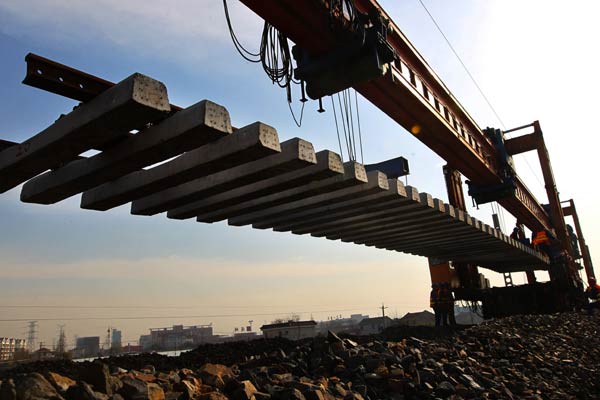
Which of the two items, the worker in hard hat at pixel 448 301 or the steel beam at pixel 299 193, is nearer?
the steel beam at pixel 299 193

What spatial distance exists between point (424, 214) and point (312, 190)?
3.26 metres

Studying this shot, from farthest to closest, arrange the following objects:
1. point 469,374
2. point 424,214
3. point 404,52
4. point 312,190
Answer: point 404,52
point 424,214
point 312,190
point 469,374

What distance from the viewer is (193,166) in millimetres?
4973

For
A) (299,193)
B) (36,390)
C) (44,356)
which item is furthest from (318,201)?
(44,356)

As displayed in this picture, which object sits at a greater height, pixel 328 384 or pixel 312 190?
pixel 312 190

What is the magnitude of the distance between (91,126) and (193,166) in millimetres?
1181

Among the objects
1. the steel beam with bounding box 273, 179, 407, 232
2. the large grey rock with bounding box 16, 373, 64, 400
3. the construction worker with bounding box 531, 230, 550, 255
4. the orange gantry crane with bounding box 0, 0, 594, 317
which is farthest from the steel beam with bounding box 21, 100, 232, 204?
the construction worker with bounding box 531, 230, 550, 255

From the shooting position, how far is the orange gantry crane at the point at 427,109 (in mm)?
6926

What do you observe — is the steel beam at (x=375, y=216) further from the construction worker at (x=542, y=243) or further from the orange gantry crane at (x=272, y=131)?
the construction worker at (x=542, y=243)

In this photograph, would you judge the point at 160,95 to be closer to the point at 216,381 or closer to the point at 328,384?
the point at 216,381

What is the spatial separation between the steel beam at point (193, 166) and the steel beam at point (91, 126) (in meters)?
0.77

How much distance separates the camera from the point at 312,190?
6.68m

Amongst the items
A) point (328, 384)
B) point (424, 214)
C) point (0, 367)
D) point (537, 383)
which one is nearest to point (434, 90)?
point (424, 214)

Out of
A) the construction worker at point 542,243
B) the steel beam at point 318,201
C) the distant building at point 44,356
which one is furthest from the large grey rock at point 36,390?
the construction worker at point 542,243
